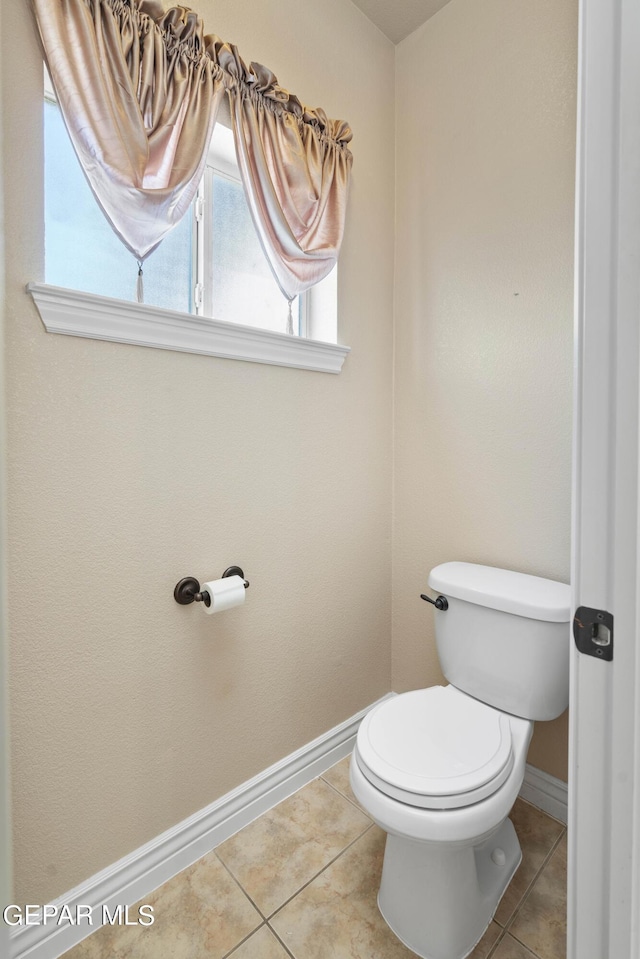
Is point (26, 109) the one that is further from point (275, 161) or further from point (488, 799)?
point (488, 799)

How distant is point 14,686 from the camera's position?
1040 millimetres

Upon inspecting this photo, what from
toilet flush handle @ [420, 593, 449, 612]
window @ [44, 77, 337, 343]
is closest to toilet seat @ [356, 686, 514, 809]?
toilet flush handle @ [420, 593, 449, 612]

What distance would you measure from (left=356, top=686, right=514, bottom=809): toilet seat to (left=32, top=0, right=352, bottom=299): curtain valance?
131 cm

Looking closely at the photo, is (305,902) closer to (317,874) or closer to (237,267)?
(317,874)

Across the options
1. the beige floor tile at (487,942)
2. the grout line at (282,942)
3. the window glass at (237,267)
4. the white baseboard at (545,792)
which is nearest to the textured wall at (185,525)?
the window glass at (237,267)

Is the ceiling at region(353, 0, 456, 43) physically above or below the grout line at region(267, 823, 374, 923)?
above

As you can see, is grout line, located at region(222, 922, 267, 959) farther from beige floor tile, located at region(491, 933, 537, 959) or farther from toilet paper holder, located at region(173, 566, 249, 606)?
toilet paper holder, located at region(173, 566, 249, 606)

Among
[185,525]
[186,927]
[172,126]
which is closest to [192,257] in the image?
[172,126]

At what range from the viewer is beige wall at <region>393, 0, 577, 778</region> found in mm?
1432

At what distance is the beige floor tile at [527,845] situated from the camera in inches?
47.5

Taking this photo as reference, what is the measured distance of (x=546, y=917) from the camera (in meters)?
1.17

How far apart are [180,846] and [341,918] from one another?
0.47m

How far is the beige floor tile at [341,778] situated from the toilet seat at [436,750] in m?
0.53

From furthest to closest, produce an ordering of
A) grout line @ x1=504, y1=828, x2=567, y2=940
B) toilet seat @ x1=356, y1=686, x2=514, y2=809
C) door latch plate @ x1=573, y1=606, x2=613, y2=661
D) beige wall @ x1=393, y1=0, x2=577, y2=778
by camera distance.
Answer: beige wall @ x1=393, y1=0, x2=577, y2=778, grout line @ x1=504, y1=828, x2=567, y2=940, toilet seat @ x1=356, y1=686, x2=514, y2=809, door latch plate @ x1=573, y1=606, x2=613, y2=661
